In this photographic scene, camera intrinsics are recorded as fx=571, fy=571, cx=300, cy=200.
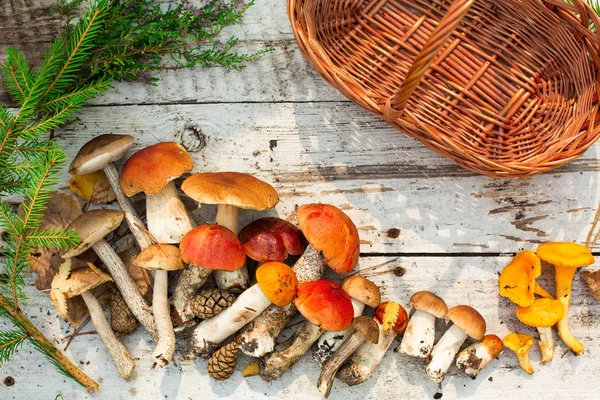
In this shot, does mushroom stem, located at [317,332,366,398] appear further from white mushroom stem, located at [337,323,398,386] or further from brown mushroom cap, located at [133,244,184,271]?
brown mushroom cap, located at [133,244,184,271]

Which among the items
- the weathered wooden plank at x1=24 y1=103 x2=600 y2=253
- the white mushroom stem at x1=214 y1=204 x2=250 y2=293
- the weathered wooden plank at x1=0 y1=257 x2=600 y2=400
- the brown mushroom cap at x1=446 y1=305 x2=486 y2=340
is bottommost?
the weathered wooden plank at x1=0 y1=257 x2=600 y2=400

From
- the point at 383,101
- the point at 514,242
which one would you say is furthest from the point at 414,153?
the point at 514,242

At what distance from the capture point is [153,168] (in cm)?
187

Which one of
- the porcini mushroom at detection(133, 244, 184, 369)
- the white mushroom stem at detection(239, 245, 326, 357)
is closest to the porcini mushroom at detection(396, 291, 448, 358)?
the white mushroom stem at detection(239, 245, 326, 357)

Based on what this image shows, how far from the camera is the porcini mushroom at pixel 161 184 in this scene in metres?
1.86

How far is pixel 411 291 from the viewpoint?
2.13 m

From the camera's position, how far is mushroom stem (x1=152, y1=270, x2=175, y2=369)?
197cm

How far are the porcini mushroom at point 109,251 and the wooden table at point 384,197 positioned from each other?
161 millimetres

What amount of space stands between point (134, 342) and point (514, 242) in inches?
57.9

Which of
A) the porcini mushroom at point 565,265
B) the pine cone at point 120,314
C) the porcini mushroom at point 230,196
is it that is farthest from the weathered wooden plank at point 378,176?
the pine cone at point 120,314

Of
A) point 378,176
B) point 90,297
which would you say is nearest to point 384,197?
point 378,176

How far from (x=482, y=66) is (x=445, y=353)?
Result: 1078 mm

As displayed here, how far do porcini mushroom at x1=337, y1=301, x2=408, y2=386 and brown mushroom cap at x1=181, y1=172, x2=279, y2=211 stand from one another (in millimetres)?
560

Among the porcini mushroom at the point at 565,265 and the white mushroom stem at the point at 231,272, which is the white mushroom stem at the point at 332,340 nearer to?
the white mushroom stem at the point at 231,272
